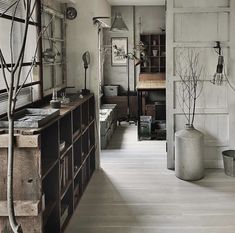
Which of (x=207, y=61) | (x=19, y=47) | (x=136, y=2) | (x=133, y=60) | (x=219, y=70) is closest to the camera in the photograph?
(x=19, y=47)

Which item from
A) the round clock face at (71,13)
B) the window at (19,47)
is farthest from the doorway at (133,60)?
the window at (19,47)

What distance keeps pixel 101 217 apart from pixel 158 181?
1.33m

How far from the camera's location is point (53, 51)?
4.80 meters

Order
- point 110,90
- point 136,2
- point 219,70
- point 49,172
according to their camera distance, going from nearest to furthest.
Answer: point 49,172 < point 219,70 < point 136,2 < point 110,90

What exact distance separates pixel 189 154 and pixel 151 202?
982 mm

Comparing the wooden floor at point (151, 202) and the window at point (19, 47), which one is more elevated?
the window at point (19, 47)

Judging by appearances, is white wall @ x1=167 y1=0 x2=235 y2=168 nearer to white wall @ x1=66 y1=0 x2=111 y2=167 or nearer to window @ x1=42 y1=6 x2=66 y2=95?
white wall @ x1=66 y1=0 x2=111 y2=167

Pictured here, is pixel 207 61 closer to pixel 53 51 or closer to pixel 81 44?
pixel 81 44

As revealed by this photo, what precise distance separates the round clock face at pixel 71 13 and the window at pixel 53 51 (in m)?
0.11

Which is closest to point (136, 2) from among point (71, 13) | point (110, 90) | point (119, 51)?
point (119, 51)

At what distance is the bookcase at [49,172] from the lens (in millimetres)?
2682

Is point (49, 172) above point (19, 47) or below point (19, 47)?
below

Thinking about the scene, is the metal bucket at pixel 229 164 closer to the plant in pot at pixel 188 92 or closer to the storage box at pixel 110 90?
the plant in pot at pixel 188 92

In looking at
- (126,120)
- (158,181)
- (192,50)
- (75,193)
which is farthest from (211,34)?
(126,120)
